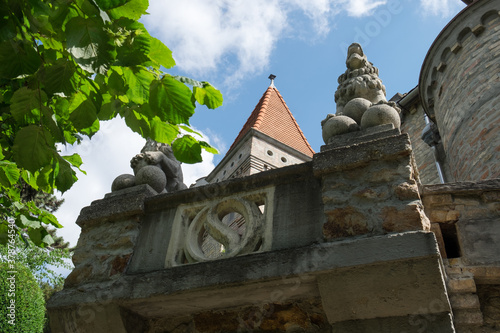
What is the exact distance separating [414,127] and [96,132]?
35.5 feet

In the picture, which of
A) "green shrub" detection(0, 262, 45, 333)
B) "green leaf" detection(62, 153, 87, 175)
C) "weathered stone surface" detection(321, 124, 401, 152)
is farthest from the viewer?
"green shrub" detection(0, 262, 45, 333)

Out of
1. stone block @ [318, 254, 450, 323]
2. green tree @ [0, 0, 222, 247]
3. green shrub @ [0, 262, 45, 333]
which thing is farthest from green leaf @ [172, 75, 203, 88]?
green shrub @ [0, 262, 45, 333]

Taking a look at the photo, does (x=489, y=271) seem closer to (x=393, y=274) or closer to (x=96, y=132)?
(x=393, y=274)

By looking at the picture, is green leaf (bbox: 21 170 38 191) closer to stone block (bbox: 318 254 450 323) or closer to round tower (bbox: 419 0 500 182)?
stone block (bbox: 318 254 450 323)

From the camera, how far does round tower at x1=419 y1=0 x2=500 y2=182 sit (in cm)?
647

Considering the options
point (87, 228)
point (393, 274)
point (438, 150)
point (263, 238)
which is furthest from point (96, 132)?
point (438, 150)

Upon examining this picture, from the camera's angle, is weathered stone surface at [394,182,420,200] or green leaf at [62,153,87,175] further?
green leaf at [62,153,87,175]

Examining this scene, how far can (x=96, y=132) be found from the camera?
376 centimetres

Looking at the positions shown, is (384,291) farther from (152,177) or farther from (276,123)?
(276,123)

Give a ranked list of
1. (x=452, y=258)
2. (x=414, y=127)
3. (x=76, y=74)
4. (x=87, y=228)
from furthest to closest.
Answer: (x=414, y=127) → (x=87, y=228) → (x=452, y=258) → (x=76, y=74)

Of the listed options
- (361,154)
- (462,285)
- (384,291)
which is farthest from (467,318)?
(361,154)

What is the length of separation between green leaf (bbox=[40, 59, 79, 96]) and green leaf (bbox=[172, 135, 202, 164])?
0.76 meters

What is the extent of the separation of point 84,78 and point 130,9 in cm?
59

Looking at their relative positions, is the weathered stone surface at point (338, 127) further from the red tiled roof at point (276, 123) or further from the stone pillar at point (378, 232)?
the red tiled roof at point (276, 123)
